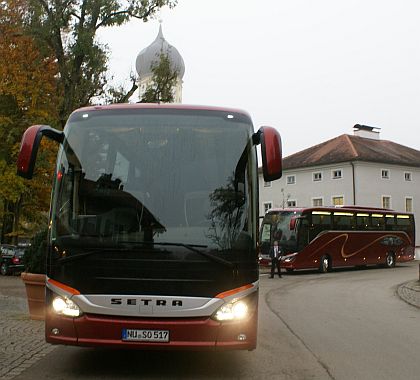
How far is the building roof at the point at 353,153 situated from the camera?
51016 millimetres

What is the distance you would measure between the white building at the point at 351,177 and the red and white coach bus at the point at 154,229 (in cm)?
4183

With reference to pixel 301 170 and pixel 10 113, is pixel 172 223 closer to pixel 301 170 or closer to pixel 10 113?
pixel 10 113

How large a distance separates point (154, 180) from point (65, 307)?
164 cm

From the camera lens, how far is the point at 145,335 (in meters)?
5.80

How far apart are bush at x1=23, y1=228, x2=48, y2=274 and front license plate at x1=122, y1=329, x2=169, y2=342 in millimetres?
5070

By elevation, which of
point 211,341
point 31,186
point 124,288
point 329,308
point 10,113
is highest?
point 10,113

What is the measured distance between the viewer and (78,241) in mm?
5977

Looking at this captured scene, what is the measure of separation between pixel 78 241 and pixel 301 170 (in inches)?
1945

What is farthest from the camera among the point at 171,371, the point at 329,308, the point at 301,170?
the point at 301,170

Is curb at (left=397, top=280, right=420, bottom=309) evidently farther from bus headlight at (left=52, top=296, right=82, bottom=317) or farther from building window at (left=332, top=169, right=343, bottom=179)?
building window at (left=332, top=169, right=343, bottom=179)

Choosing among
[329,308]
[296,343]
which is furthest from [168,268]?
[329,308]

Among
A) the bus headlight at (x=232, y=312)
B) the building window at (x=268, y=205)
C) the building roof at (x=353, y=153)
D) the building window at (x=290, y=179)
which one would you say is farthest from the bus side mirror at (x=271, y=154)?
the building window at (x=268, y=205)

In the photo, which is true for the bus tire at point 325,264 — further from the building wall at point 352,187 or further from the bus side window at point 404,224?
the building wall at point 352,187

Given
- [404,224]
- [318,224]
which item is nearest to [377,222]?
[404,224]
